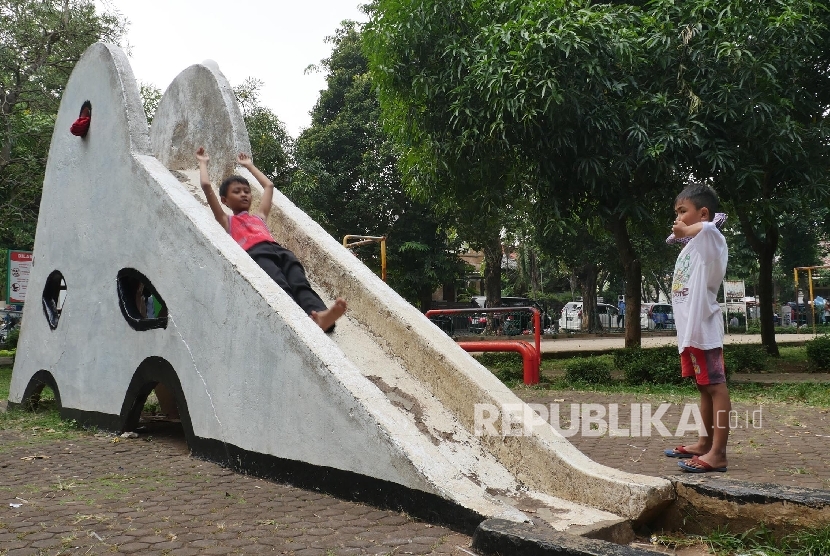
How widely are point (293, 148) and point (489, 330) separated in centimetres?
1296

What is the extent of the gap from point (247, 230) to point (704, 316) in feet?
11.2

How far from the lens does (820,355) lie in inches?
463

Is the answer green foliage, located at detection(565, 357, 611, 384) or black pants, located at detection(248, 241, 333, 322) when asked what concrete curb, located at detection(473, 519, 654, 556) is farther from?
green foliage, located at detection(565, 357, 611, 384)

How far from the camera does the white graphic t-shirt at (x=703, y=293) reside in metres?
4.07

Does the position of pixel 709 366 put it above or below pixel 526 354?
above

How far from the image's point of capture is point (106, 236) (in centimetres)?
616

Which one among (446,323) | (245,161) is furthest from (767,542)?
(446,323)

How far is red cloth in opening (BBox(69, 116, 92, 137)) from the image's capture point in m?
6.74

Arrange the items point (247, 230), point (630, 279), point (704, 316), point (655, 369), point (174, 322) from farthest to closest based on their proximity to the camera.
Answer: point (630, 279), point (655, 369), point (247, 230), point (174, 322), point (704, 316)

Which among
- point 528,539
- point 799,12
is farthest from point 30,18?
point 528,539

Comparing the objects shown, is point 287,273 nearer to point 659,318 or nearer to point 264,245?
point 264,245

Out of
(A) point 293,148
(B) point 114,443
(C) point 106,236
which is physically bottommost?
(B) point 114,443

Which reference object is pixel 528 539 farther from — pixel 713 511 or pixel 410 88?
pixel 410 88

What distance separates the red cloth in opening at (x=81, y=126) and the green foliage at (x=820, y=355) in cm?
1099
